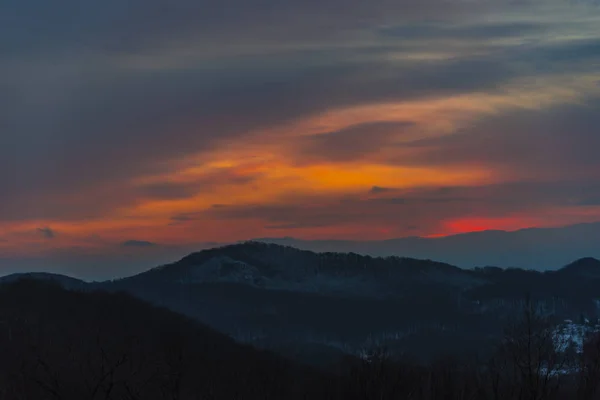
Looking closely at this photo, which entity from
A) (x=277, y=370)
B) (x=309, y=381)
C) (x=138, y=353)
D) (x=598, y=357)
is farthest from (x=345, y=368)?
(x=598, y=357)

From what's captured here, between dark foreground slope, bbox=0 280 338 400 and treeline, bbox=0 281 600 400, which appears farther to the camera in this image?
dark foreground slope, bbox=0 280 338 400

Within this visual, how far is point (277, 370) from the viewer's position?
17038cm

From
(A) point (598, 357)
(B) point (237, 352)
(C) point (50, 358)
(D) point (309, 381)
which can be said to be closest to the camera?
(A) point (598, 357)

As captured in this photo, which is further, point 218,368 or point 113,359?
point 218,368

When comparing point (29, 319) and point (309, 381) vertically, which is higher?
point (29, 319)

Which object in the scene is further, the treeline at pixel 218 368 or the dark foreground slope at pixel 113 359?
the dark foreground slope at pixel 113 359

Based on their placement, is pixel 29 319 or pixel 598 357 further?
pixel 29 319

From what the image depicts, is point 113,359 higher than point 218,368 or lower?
higher

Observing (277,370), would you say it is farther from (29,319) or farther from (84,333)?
(29,319)

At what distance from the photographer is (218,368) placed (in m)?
158

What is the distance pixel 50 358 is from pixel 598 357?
291 ft

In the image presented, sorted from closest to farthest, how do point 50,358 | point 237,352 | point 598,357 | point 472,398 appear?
point 598,357 < point 472,398 < point 50,358 < point 237,352

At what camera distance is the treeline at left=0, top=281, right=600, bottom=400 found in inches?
2731

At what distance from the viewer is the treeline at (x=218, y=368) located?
228 ft
